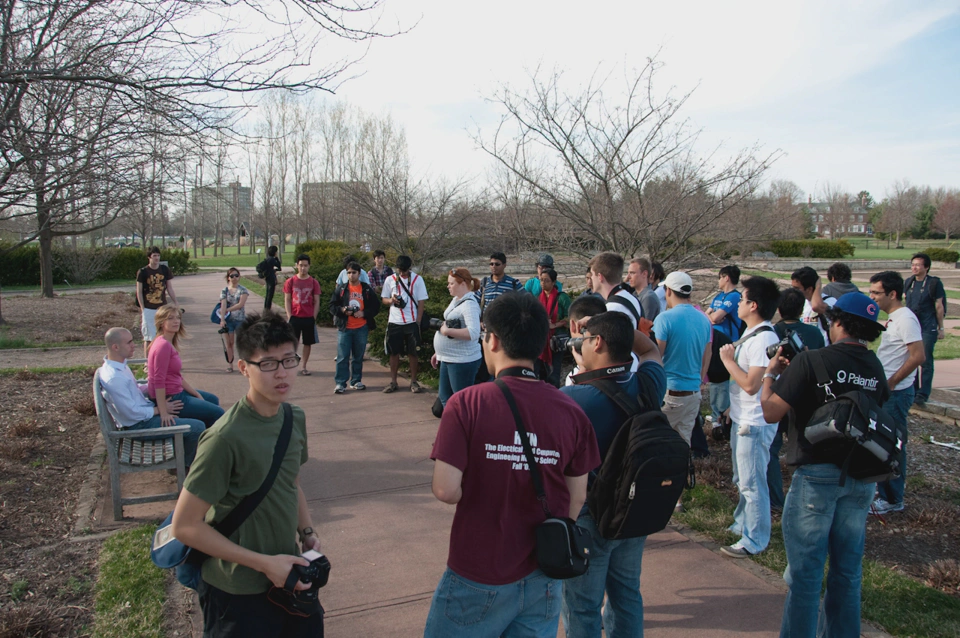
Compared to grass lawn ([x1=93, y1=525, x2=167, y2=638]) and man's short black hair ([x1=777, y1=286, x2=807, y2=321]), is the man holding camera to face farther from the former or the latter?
man's short black hair ([x1=777, y1=286, x2=807, y2=321])

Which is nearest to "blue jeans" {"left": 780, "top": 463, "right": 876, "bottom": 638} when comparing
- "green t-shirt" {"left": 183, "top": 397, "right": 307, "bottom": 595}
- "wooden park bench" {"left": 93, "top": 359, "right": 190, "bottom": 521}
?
"green t-shirt" {"left": 183, "top": 397, "right": 307, "bottom": 595}

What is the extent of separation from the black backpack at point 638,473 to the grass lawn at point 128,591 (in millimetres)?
2483

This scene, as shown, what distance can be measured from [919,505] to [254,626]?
215 inches

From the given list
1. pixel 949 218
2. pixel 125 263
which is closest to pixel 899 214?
pixel 949 218

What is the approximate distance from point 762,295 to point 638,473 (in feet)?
7.77

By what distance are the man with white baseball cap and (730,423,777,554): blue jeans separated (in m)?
0.48

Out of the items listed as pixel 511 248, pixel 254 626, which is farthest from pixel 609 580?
pixel 511 248

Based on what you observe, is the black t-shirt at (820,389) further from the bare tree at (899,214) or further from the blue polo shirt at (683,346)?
the bare tree at (899,214)

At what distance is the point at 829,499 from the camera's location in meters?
3.20

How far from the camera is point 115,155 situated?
630 cm

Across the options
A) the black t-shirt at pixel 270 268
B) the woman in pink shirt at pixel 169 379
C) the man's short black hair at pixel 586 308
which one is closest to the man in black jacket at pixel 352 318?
the woman in pink shirt at pixel 169 379

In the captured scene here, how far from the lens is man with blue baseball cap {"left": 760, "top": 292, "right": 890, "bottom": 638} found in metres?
3.19

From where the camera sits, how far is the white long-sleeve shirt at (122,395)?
5.11 meters

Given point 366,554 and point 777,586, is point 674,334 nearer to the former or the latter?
point 777,586
